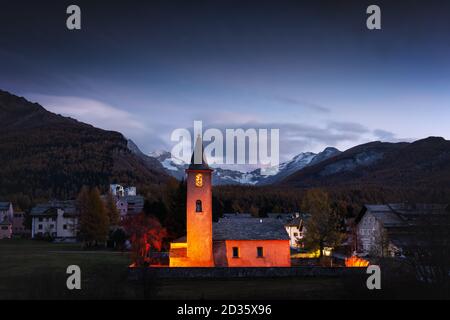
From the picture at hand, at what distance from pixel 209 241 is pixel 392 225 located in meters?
26.9

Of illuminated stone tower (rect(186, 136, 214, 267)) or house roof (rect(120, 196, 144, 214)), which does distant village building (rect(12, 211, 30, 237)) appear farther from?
illuminated stone tower (rect(186, 136, 214, 267))

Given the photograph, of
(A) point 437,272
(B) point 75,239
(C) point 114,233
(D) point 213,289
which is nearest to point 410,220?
(A) point 437,272

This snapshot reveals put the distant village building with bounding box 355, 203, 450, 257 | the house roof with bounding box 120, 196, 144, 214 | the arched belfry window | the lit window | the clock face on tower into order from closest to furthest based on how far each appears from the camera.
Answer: the distant village building with bounding box 355, 203, 450, 257 → the arched belfry window → the clock face on tower → the lit window → the house roof with bounding box 120, 196, 144, 214

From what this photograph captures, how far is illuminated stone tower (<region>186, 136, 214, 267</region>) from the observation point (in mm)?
44594

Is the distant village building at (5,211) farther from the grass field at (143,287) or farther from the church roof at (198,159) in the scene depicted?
the church roof at (198,159)

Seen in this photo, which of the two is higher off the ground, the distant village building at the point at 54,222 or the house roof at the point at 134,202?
the house roof at the point at 134,202

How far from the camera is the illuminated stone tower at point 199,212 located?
44.6m

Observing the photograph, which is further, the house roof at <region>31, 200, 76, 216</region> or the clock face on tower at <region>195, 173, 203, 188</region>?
the house roof at <region>31, 200, 76, 216</region>

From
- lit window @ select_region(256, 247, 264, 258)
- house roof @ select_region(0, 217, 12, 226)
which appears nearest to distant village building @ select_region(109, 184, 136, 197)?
house roof @ select_region(0, 217, 12, 226)

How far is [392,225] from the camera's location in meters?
60.1

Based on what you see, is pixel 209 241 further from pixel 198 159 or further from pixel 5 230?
pixel 5 230

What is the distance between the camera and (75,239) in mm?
94125

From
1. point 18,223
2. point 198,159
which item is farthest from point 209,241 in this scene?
point 18,223

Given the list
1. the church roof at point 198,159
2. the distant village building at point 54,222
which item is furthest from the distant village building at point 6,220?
the church roof at point 198,159
